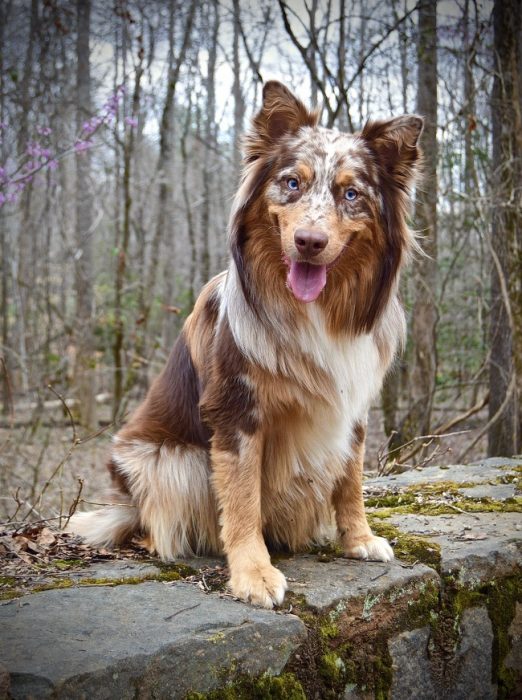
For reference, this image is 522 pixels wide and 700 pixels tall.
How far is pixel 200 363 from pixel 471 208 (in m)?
5.53

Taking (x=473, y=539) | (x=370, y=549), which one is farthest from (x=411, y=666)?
(x=473, y=539)

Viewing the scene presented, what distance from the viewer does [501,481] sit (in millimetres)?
4484

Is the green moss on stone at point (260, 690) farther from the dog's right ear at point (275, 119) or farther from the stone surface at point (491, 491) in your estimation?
the dog's right ear at point (275, 119)

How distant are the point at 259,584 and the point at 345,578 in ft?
1.40

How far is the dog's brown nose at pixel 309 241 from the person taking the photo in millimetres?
2746

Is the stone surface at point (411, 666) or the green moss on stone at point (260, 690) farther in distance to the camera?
the stone surface at point (411, 666)

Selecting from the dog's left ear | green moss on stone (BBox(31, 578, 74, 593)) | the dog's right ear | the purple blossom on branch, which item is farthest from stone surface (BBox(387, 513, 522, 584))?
the purple blossom on branch

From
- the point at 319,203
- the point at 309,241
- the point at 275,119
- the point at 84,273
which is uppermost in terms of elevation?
the point at 275,119

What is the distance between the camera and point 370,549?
3.18m

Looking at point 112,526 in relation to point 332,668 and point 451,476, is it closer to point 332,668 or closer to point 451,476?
point 332,668

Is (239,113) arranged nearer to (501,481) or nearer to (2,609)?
(501,481)

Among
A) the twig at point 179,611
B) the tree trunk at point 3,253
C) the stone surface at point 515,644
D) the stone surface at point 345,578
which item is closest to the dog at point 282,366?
the stone surface at point 345,578

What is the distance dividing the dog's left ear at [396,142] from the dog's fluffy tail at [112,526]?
216 cm

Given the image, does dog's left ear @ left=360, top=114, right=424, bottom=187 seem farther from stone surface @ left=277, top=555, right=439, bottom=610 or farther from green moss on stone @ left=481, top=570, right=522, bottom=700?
green moss on stone @ left=481, top=570, right=522, bottom=700
